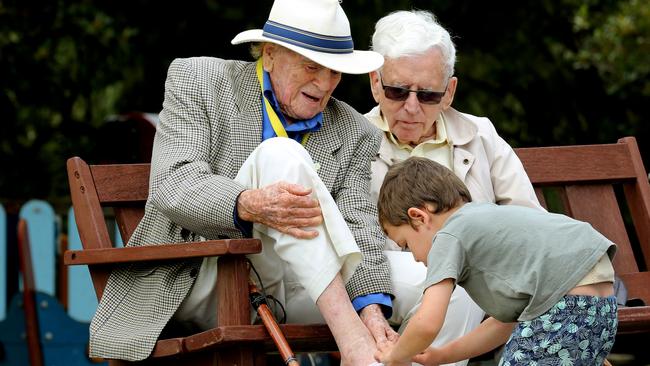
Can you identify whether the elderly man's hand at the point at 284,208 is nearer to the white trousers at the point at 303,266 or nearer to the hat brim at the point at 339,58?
the white trousers at the point at 303,266

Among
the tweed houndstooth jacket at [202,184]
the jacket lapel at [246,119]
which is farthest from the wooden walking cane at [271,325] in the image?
the jacket lapel at [246,119]

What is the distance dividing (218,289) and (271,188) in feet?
1.05

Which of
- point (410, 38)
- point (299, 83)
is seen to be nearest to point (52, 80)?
point (410, 38)

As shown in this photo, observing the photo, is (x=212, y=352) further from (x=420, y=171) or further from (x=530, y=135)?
(x=530, y=135)

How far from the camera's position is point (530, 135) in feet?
26.7

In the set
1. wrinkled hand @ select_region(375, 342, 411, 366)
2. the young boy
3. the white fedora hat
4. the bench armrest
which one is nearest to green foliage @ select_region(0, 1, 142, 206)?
the white fedora hat

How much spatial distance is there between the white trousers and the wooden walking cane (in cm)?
9

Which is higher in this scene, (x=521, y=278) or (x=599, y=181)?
(x=521, y=278)

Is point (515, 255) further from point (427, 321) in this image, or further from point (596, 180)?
point (596, 180)

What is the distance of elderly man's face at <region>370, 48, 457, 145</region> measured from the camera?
14.7 feet

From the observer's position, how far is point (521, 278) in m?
3.37

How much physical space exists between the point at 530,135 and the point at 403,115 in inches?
149

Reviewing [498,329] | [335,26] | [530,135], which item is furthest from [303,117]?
[530,135]

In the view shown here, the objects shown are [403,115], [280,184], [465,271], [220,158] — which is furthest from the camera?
[403,115]
